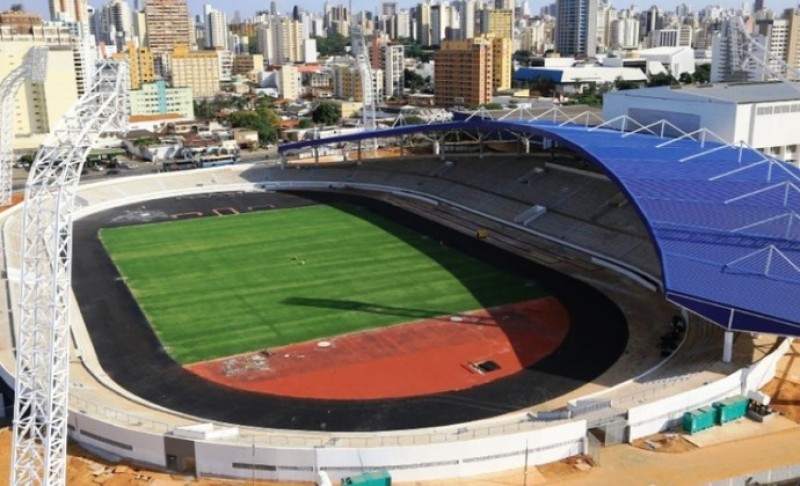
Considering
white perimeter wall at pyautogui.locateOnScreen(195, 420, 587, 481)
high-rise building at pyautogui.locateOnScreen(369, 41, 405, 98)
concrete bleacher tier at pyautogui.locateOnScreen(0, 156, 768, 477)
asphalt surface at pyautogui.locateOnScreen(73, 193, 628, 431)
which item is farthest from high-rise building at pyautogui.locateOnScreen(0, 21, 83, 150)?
white perimeter wall at pyautogui.locateOnScreen(195, 420, 587, 481)

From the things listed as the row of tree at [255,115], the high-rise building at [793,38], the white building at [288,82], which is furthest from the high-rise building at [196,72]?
the high-rise building at [793,38]

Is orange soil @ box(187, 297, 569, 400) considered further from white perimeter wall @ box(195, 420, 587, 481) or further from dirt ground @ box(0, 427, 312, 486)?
dirt ground @ box(0, 427, 312, 486)

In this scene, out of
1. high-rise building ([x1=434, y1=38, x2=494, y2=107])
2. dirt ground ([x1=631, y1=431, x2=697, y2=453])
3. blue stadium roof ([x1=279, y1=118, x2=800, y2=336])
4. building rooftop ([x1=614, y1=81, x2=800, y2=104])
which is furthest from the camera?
high-rise building ([x1=434, y1=38, x2=494, y2=107])

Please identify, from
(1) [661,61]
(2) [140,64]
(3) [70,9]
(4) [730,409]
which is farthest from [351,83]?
(4) [730,409]

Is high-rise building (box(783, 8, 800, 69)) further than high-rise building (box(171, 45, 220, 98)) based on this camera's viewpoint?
Yes

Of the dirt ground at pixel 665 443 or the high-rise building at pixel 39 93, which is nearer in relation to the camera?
the dirt ground at pixel 665 443

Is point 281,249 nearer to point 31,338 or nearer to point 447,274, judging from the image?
point 447,274

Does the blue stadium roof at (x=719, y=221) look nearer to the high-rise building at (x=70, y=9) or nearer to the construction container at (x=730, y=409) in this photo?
the construction container at (x=730, y=409)
